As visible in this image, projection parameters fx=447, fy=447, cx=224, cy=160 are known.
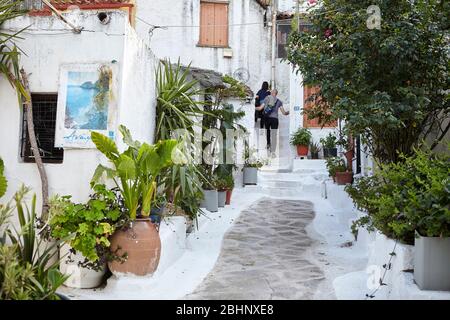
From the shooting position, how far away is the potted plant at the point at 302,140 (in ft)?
52.2

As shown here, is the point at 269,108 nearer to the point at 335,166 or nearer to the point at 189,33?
the point at 189,33

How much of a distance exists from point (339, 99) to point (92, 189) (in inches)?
144

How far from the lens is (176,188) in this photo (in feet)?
20.5

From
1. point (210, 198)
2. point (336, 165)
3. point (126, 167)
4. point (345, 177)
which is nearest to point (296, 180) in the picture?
point (336, 165)

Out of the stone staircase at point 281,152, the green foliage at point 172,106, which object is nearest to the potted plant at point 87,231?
the green foliage at point 172,106

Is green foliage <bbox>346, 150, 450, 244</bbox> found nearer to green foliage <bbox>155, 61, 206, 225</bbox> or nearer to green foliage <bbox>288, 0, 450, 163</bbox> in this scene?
green foliage <bbox>288, 0, 450, 163</bbox>

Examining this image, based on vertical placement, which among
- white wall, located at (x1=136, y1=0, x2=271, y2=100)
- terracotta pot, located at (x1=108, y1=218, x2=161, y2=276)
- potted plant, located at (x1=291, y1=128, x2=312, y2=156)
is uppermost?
white wall, located at (x1=136, y1=0, x2=271, y2=100)

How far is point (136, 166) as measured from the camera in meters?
5.29

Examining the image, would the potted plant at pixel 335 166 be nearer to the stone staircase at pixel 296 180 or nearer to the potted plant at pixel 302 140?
the stone staircase at pixel 296 180

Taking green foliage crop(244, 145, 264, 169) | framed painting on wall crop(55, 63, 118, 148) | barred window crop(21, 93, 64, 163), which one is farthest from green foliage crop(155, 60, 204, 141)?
green foliage crop(244, 145, 264, 169)

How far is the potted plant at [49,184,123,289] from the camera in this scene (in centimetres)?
498

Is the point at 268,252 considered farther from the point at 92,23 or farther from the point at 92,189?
the point at 92,23

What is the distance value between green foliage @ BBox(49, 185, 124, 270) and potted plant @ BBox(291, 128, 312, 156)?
11.4 metres
